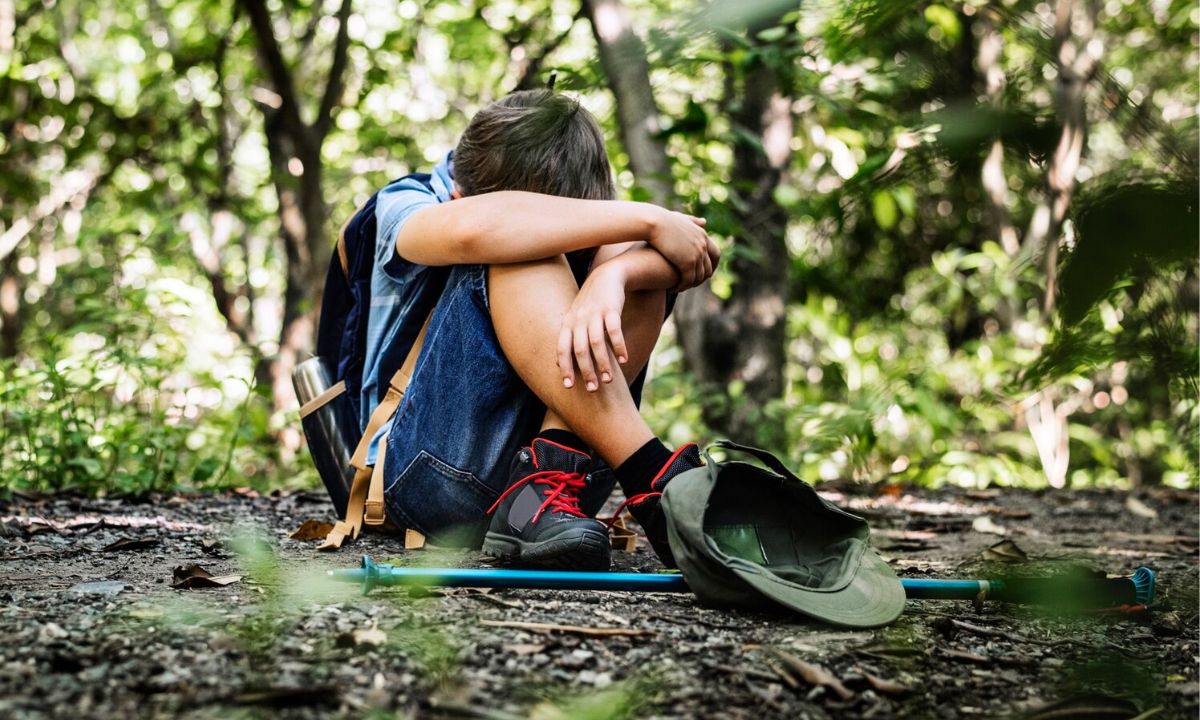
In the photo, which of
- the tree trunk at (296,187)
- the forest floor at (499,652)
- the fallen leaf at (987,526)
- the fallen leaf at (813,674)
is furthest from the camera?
the tree trunk at (296,187)

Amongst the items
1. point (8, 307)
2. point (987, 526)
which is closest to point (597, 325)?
point (987, 526)

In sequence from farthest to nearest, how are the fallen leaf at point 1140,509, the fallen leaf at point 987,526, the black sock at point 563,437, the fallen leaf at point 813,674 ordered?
the fallen leaf at point 1140,509, the fallen leaf at point 987,526, the black sock at point 563,437, the fallen leaf at point 813,674

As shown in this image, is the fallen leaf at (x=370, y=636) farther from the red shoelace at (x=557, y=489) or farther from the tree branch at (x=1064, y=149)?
the tree branch at (x=1064, y=149)

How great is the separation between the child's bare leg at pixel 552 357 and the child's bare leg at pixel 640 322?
0.14 meters

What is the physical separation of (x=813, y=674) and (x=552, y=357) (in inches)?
31.8

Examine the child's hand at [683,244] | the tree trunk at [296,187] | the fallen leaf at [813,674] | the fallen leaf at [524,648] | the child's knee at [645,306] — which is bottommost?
the fallen leaf at [813,674]

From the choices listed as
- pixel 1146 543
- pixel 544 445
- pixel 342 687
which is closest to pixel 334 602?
pixel 342 687

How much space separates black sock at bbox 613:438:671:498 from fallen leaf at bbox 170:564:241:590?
681 mm

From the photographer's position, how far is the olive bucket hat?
1.53 m

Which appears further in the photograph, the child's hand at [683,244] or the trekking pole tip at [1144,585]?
the child's hand at [683,244]

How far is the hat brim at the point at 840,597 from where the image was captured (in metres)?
1.49

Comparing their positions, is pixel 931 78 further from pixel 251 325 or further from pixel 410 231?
pixel 251 325

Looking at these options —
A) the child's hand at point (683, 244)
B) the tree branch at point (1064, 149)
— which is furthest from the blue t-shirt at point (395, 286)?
the tree branch at point (1064, 149)

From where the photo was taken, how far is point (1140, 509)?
11.7ft
